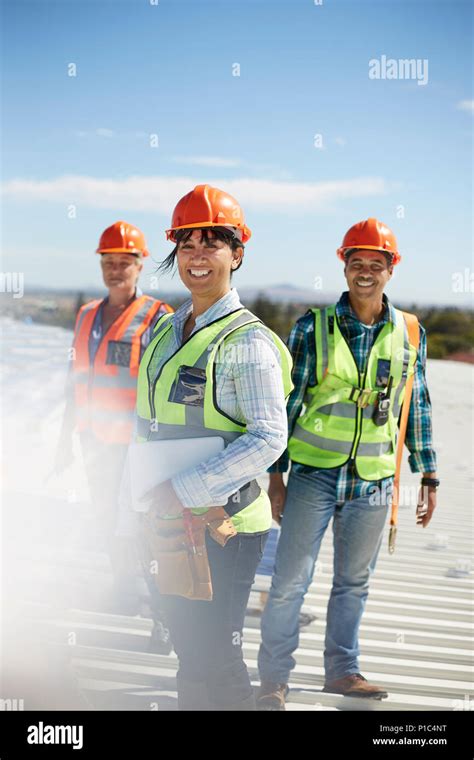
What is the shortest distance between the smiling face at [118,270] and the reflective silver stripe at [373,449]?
1.60m

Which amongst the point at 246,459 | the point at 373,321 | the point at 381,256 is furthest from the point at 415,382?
the point at 246,459

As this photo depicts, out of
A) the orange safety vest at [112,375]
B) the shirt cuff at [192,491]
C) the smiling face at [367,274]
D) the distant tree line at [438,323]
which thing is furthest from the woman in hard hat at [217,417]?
the distant tree line at [438,323]

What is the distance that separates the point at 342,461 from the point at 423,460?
0.51 meters

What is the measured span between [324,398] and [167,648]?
1.43 meters

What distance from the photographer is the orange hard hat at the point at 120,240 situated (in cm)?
386

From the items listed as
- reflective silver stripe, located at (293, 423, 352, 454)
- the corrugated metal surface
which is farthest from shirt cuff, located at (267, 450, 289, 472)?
the corrugated metal surface

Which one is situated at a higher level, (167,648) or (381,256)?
(381,256)

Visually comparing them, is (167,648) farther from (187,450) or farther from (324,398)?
(187,450)

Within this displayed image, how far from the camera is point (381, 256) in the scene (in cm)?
306

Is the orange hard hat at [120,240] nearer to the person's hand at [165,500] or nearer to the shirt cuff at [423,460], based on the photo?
the shirt cuff at [423,460]

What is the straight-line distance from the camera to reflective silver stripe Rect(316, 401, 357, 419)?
301cm

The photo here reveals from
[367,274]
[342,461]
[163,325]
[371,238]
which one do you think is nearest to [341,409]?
[342,461]

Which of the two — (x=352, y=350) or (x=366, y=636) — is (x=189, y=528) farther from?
(x=366, y=636)

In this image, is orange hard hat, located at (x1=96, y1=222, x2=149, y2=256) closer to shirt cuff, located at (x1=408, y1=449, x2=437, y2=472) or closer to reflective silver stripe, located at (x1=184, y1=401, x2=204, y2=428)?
shirt cuff, located at (x1=408, y1=449, x2=437, y2=472)
